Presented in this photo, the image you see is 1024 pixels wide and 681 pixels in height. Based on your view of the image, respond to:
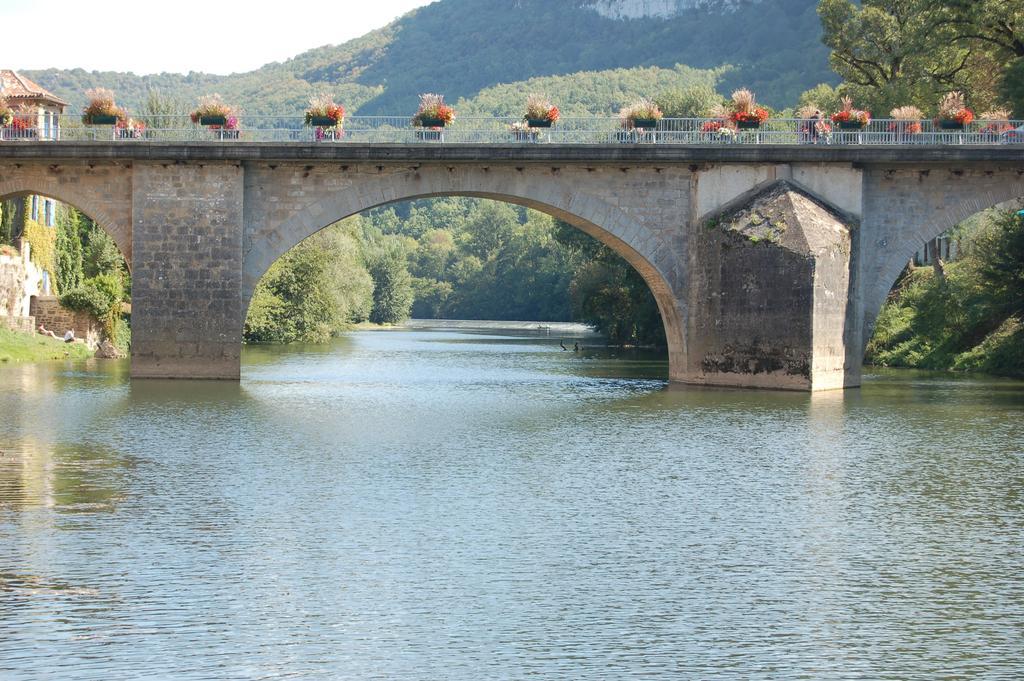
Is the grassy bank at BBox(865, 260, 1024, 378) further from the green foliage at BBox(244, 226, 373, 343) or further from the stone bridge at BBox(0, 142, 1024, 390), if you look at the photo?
the green foliage at BBox(244, 226, 373, 343)

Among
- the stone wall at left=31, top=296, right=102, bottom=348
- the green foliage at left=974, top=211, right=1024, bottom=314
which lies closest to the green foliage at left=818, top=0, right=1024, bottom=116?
the green foliage at left=974, top=211, right=1024, bottom=314

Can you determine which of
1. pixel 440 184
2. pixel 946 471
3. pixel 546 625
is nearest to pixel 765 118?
pixel 440 184

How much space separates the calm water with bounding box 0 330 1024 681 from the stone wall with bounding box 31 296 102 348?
19.7 meters

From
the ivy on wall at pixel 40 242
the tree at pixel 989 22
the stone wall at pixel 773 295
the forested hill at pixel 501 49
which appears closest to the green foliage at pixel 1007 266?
the tree at pixel 989 22

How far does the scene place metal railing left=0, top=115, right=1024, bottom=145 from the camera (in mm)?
36188

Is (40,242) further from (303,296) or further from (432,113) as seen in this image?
(432,113)

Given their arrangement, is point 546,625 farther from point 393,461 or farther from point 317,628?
point 393,461

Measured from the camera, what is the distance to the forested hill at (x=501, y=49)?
150125mm

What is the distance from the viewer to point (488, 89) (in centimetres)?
14938

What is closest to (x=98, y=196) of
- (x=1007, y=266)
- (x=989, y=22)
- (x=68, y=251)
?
(x=68, y=251)

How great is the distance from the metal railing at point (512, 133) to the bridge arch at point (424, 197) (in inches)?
37.9

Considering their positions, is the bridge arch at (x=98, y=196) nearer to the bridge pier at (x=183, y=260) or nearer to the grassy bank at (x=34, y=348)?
the bridge pier at (x=183, y=260)

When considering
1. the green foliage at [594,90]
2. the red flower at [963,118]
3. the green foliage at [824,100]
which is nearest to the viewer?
the red flower at [963,118]

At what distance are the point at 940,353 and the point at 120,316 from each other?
28201 millimetres
